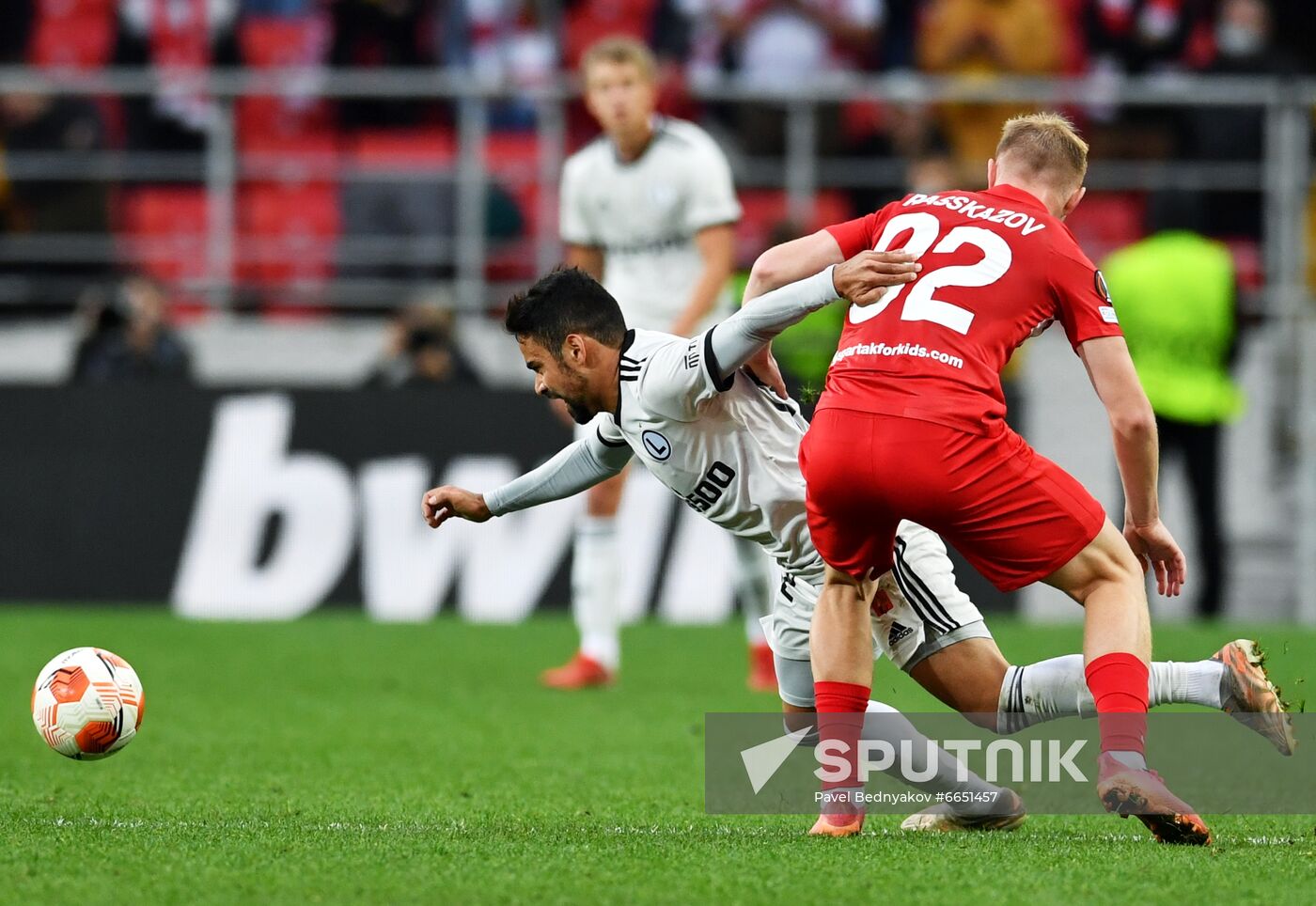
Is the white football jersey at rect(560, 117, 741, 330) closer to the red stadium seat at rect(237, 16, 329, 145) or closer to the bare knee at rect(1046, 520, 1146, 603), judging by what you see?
the bare knee at rect(1046, 520, 1146, 603)

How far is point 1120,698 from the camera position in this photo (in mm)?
4512

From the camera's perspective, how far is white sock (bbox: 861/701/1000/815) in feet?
A: 16.3

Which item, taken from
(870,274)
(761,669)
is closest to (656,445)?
(870,274)

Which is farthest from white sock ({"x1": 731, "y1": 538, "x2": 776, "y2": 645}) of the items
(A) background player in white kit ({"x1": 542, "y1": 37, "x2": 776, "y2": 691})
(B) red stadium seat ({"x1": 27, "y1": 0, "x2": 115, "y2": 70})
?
(B) red stadium seat ({"x1": 27, "y1": 0, "x2": 115, "y2": 70})

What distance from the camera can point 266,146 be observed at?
13289 millimetres

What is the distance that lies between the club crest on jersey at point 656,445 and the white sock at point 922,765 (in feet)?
2.80

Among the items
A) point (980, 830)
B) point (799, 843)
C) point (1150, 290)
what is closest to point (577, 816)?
point (799, 843)

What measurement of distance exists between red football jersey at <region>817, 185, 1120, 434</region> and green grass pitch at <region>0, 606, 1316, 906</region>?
1.08 m

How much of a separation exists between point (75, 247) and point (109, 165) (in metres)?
0.60

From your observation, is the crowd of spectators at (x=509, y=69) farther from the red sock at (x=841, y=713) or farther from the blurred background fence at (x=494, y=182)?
the red sock at (x=841, y=713)

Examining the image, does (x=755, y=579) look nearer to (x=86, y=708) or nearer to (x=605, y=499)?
(x=605, y=499)

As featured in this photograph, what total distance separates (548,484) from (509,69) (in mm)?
8801

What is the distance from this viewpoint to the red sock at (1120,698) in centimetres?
446

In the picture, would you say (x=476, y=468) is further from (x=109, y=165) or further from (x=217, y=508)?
(x=109, y=165)
